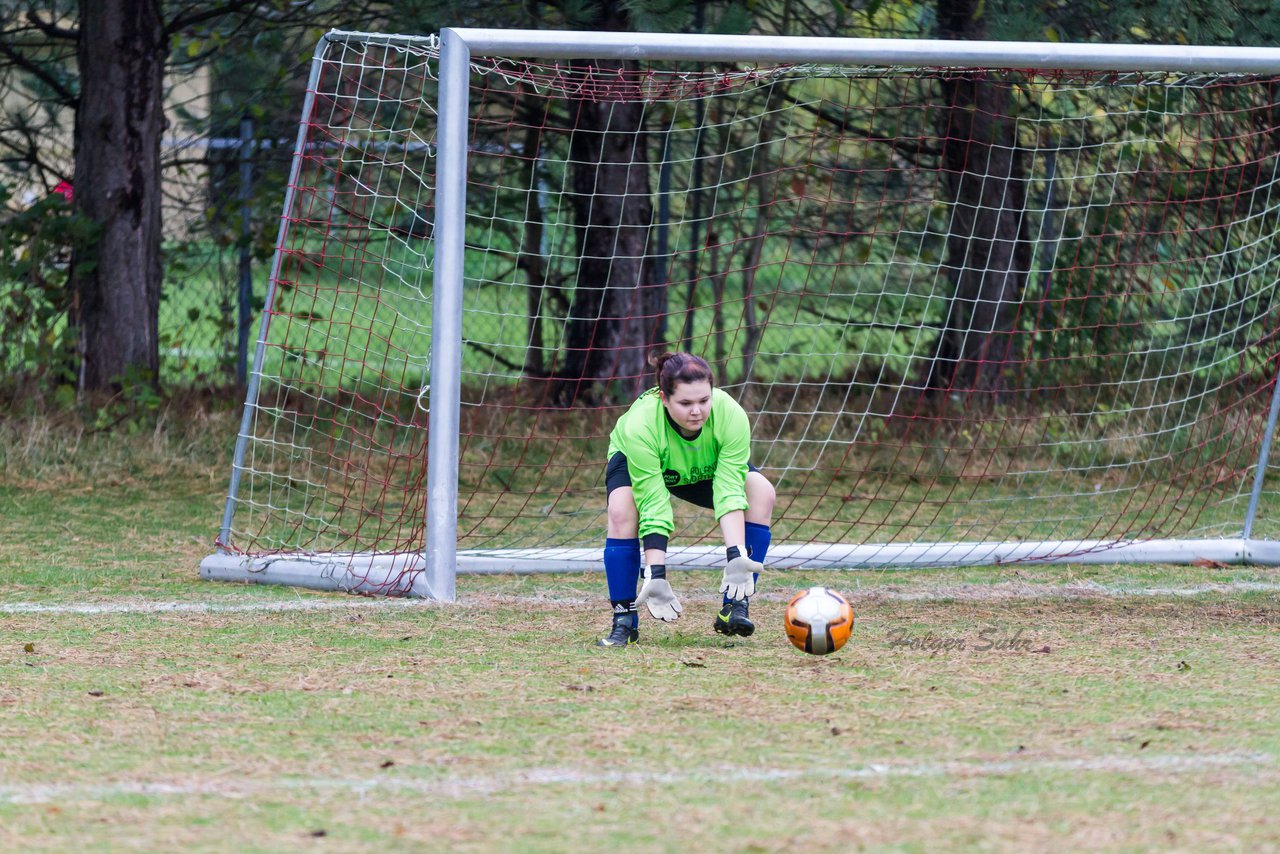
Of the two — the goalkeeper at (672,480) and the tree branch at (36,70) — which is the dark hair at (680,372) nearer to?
the goalkeeper at (672,480)

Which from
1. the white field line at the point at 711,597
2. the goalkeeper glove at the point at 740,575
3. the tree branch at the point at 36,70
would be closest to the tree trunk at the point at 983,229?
the white field line at the point at 711,597

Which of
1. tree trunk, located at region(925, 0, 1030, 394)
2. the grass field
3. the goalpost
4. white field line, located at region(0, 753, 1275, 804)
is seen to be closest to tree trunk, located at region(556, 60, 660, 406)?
the goalpost

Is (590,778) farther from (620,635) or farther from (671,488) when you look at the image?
(671,488)

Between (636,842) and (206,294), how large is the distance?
27.6 ft

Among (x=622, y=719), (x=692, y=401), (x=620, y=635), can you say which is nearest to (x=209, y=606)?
(x=620, y=635)

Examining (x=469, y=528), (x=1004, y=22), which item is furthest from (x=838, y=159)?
(x=469, y=528)

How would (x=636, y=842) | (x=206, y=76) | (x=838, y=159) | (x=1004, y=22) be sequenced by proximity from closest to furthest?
(x=636, y=842), (x=1004, y=22), (x=838, y=159), (x=206, y=76)

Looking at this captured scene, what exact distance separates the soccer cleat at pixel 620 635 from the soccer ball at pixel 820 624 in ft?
1.80

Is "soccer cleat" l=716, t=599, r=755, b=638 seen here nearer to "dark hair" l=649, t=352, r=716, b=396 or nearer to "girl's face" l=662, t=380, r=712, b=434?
"girl's face" l=662, t=380, r=712, b=434

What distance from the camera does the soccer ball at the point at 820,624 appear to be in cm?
445

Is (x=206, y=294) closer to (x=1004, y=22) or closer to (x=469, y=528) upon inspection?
(x=469, y=528)

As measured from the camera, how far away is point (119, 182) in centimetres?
887

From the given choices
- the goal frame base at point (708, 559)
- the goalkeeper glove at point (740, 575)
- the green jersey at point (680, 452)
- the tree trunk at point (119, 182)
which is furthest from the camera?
the tree trunk at point (119, 182)

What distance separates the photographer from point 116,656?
4.51 m
